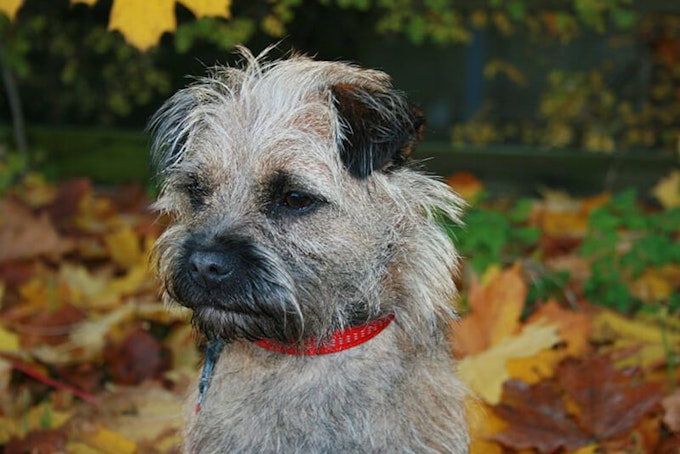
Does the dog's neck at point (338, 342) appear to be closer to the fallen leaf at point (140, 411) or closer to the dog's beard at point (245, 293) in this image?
the dog's beard at point (245, 293)

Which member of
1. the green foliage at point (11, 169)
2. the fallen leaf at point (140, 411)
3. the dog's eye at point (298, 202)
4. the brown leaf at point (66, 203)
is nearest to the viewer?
the dog's eye at point (298, 202)

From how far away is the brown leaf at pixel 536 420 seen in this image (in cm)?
310

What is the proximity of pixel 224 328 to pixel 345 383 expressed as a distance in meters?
0.36

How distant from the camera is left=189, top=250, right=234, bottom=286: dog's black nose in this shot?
2424 millimetres

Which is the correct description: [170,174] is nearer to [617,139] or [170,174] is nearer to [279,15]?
[279,15]

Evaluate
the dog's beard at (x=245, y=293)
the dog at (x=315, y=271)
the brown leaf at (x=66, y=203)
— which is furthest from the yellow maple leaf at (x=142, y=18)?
the brown leaf at (x=66, y=203)

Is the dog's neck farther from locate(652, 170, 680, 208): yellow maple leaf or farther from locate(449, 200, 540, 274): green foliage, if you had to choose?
locate(652, 170, 680, 208): yellow maple leaf

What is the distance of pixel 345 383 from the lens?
8.37 ft

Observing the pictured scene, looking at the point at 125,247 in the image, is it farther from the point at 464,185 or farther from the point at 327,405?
the point at 327,405

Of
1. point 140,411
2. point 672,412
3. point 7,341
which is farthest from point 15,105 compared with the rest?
point 672,412

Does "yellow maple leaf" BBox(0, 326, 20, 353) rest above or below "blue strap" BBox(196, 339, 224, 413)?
below

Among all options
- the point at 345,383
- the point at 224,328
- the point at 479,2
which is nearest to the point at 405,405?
the point at 345,383

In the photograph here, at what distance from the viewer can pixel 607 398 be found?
3205 millimetres

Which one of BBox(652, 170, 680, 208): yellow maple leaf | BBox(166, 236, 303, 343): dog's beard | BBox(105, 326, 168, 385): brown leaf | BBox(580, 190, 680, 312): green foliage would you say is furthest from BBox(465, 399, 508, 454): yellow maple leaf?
BBox(652, 170, 680, 208): yellow maple leaf
